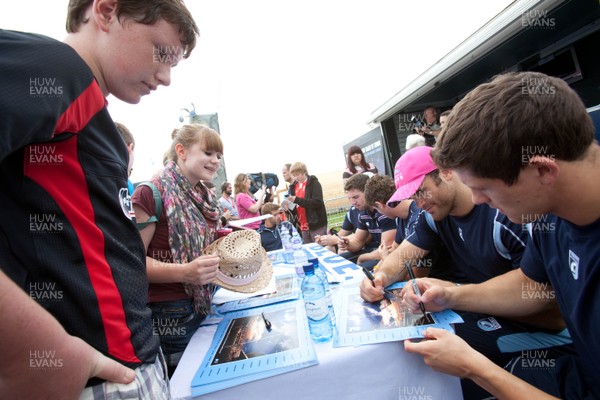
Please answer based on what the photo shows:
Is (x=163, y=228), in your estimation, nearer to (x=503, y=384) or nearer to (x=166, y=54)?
(x=166, y=54)

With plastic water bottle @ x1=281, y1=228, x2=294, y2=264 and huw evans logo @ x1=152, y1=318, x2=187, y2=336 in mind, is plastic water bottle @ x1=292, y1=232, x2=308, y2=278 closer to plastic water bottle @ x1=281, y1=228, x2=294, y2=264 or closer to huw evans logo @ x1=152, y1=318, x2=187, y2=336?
plastic water bottle @ x1=281, y1=228, x2=294, y2=264

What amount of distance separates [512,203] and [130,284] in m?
1.19

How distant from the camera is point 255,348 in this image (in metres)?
1.09

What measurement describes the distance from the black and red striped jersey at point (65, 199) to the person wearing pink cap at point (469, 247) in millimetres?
1061

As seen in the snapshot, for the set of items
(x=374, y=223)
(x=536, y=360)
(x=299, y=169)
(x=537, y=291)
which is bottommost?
(x=536, y=360)

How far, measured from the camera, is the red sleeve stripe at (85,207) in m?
0.60

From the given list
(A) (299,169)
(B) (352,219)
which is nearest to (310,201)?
(A) (299,169)

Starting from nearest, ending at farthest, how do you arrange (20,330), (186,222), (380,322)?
(20,330)
(380,322)
(186,222)

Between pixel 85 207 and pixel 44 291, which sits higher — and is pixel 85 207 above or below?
above

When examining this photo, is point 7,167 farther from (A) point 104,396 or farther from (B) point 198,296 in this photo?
(B) point 198,296

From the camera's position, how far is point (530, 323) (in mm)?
1442

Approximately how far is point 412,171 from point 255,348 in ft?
4.45

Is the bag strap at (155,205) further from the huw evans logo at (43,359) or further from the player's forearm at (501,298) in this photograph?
the player's forearm at (501,298)

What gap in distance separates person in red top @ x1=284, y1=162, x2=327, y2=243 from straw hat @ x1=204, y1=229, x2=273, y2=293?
130 inches
